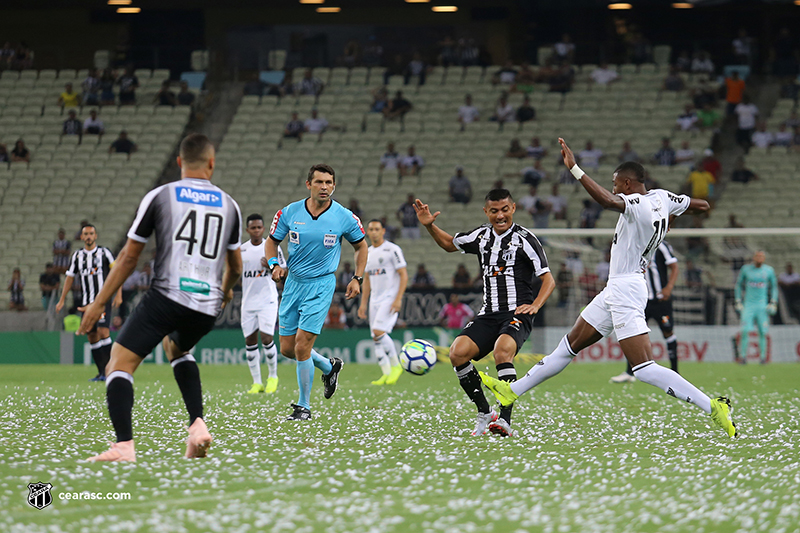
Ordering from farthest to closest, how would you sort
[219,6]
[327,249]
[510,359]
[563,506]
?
[219,6]
[327,249]
[510,359]
[563,506]

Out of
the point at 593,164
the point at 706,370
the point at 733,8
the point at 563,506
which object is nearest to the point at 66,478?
the point at 563,506

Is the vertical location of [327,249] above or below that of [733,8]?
below

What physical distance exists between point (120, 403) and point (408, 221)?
18374 millimetres

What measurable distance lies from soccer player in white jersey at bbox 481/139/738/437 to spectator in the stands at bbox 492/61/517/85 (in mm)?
22248

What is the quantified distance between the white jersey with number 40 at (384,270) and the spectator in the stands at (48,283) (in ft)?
30.1

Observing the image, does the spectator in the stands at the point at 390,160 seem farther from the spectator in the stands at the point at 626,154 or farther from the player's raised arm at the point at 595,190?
the player's raised arm at the point at 595,190

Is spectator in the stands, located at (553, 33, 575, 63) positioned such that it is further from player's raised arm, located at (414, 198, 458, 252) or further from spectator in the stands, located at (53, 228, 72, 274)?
player's raised arm, located at (414, 198, 458, 252)

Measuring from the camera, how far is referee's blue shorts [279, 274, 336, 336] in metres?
9.23

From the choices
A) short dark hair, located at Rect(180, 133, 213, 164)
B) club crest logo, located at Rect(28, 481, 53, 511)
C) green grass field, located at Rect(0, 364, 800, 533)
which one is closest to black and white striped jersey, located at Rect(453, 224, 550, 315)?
green grass field, located at Rect(0, 364, 800, 533)

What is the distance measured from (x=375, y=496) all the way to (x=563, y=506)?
98 centimetres

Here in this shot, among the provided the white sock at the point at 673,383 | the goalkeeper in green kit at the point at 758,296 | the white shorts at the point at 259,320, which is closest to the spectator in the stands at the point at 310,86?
the goalkeeper in green kit at the point at 758,296

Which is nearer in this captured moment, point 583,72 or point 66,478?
point 66,478

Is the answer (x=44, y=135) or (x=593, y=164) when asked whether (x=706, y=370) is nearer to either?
(x=593, y=164)

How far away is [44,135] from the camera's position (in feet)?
94.7
